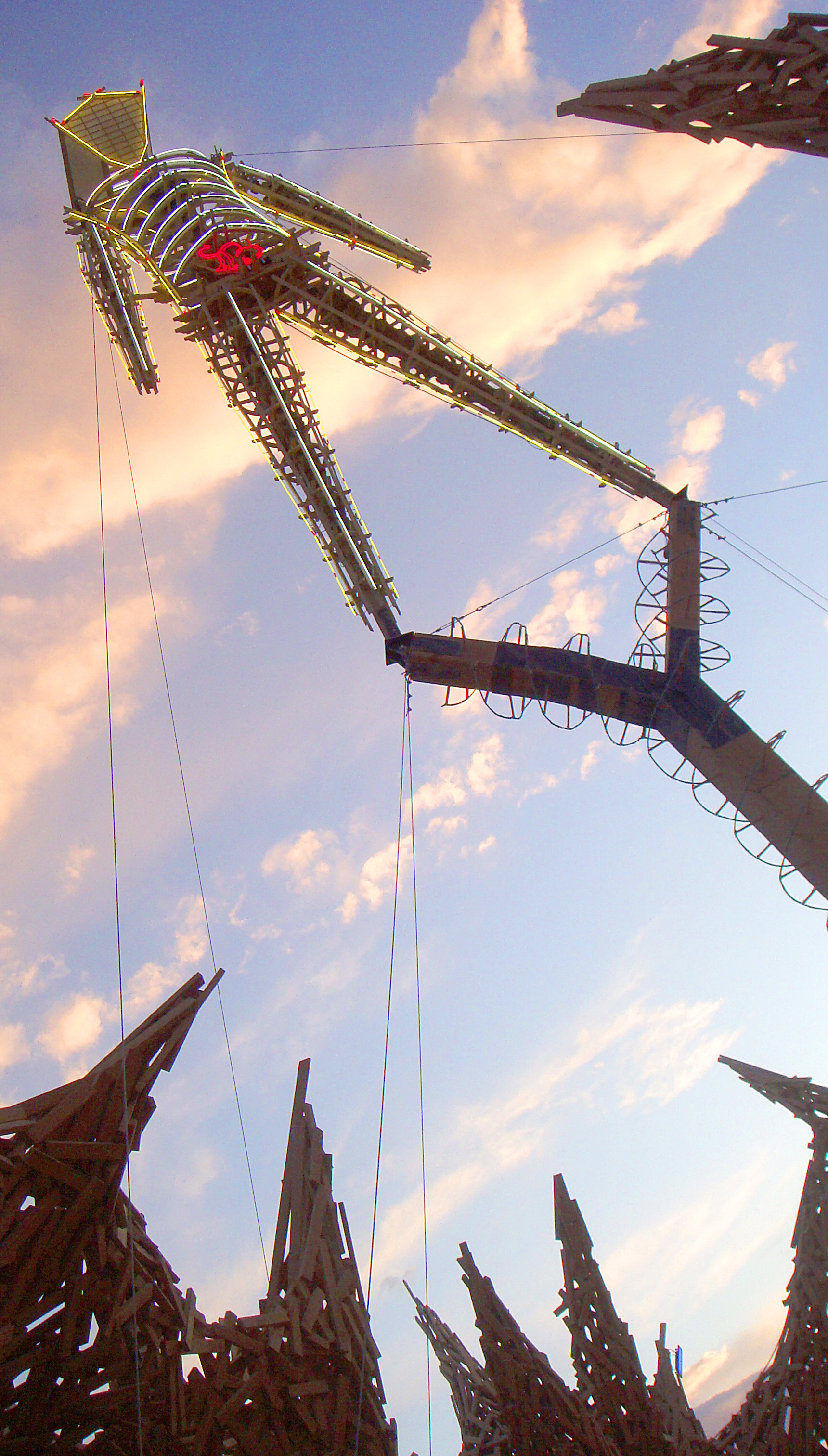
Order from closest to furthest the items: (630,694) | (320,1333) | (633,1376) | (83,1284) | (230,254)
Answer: (83,1284)
(320,1333)
(633,1376)
(630,694)
(230,254)

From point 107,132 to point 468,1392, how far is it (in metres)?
22.1

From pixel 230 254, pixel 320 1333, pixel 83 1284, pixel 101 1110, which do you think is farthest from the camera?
pixel 230 254

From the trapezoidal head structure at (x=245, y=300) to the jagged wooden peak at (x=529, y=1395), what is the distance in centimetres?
1050

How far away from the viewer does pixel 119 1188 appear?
7781 millimetres

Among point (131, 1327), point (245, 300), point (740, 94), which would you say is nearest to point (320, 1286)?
point (131, 1327)

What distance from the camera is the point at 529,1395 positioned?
13.5 m

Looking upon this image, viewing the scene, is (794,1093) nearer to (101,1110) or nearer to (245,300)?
(101,1110)

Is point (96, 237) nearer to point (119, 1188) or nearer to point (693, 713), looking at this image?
point (693, 713)

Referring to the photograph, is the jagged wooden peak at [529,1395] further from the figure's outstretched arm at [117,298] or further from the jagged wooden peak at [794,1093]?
the figure's outstretched arm at [117,298]

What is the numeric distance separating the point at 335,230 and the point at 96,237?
412cm

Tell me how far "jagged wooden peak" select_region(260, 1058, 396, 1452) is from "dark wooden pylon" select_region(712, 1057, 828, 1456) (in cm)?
815

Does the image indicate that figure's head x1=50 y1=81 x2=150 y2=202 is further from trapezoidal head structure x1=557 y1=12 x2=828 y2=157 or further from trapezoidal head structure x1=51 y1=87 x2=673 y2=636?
trapezoidal head structure x1=557 y1=12 x2=828 y2=157

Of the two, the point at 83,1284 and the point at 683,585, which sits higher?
the point at 683,585

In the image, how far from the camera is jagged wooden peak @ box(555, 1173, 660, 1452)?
43.2ft
